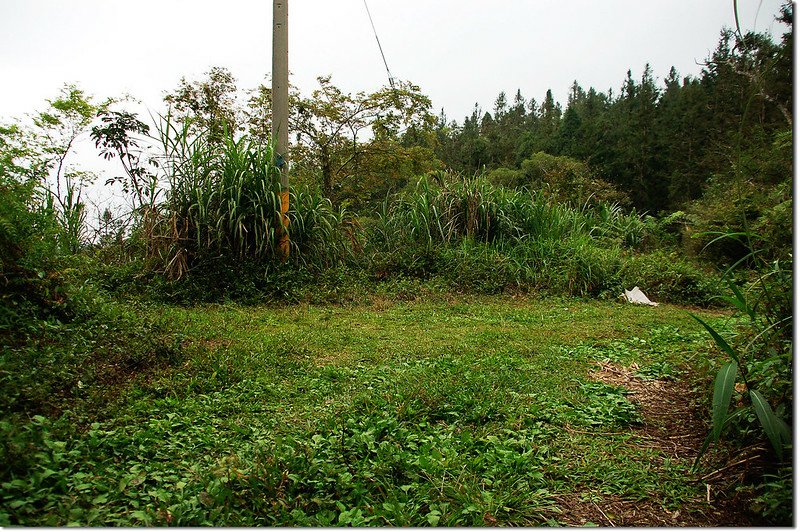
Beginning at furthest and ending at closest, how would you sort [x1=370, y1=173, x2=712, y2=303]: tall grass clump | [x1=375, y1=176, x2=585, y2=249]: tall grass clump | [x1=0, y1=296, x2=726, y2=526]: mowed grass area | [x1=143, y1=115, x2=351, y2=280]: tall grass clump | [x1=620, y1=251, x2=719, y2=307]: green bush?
[x1=375, y1=176, x2=585, y2=249]: tall grass clump, [x1=370, y1=173, x2=712, y2=303]: tall grass clump, [x1=620, y1=251, x2=719, y2=307]: green bush, [x1=143, y1=115, x2=351, y2=280]: tall grass clump, [x1=0, y1=296, x2=726, y2=526]: mowed grass area

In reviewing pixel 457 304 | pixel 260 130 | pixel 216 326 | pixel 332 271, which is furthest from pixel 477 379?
pixel 260 130

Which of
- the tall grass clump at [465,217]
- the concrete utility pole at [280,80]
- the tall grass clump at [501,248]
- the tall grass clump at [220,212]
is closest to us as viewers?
the tall grass clump at [220,212]

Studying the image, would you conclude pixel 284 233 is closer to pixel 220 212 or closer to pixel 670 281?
pixel 220 212

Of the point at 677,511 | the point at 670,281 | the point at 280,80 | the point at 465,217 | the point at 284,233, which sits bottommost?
the point at 677,511

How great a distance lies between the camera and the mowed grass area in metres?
1.23

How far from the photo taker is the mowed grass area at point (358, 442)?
1.23 m

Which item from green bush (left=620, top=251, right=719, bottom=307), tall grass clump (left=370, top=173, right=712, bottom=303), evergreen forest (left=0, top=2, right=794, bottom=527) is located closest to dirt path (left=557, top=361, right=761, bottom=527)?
evergreen forest (left=0, top=2, right=794, bottom=527)

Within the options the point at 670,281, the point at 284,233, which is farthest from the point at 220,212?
the point at 670,281

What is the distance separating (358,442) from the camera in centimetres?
159

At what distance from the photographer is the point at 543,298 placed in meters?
5.14

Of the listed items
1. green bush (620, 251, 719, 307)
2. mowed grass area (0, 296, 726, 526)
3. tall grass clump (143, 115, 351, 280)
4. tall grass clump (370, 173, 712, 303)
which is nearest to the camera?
mowed grass area (0, 296, 726, 526)

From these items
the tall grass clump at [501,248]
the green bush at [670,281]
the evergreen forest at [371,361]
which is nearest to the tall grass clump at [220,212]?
the evergreen forest at [371,361]

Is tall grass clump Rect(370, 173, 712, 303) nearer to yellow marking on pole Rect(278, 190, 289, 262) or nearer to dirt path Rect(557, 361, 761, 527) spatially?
yellow marking on pole Rect(278, 190, 289, 262)

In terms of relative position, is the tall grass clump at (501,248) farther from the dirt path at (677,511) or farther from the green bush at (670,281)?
the dirt path at (677,511)
